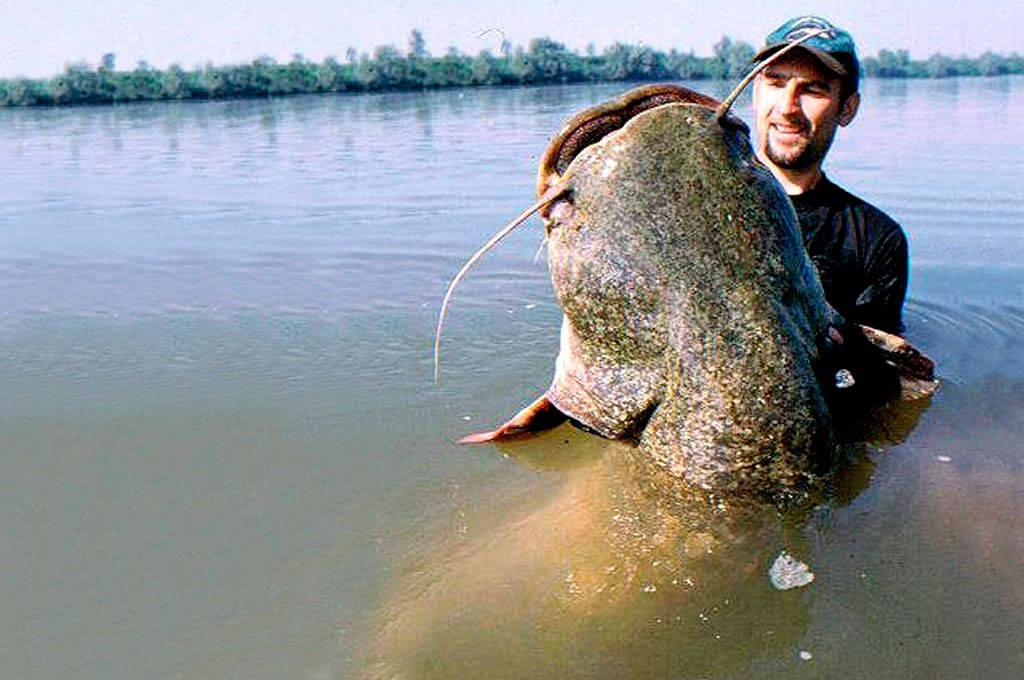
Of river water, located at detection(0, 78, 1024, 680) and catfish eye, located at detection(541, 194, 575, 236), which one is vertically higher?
catfish eye, located at detection(541, 194, 575, 236)

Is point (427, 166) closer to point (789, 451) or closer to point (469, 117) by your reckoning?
point (789, 451)

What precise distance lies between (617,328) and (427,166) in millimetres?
11163

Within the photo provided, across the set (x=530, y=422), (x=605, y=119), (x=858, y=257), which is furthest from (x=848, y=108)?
(x=530, y=422)

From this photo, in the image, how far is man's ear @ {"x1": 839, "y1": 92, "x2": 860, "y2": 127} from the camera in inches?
144

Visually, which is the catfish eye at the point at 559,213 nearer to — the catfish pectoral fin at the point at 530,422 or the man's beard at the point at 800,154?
the catfish pectoral fin at the point at 530,422

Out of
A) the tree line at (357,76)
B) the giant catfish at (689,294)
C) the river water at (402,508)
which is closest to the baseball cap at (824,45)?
the giant catfish at (689,294)

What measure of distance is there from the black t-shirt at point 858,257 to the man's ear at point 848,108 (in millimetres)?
349

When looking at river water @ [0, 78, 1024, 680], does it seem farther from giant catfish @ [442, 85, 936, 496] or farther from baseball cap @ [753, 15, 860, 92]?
baseball cap @ [753, 15, 860, 92]

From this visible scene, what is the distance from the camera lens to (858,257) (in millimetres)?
3693

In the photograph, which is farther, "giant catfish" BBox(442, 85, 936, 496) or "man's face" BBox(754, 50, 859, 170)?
"man's face" BBox(754, 50, 859, 170)

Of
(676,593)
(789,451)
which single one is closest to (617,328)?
(789,451)

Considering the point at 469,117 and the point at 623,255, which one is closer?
the point at 623,255

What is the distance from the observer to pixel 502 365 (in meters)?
4.22

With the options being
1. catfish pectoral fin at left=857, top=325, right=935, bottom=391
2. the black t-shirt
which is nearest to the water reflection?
catfish pectoral fin at left=857, top=325, right=935, bottom=391
